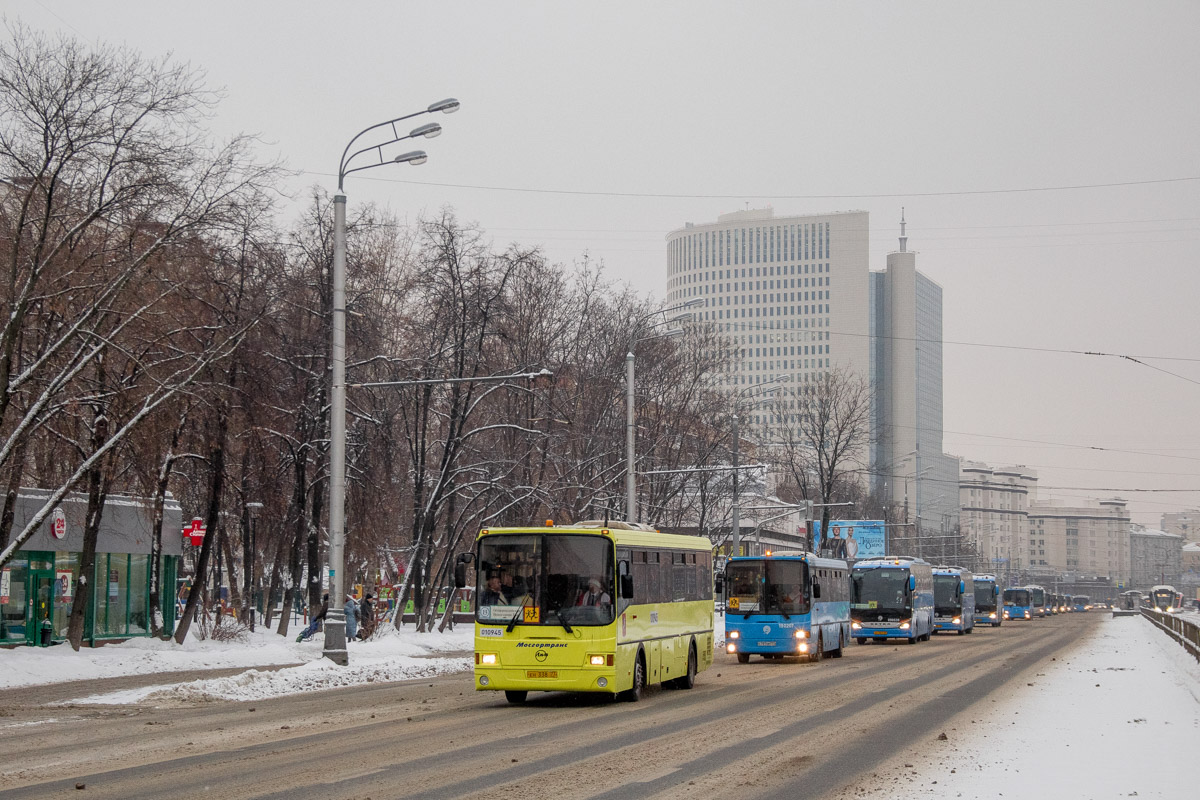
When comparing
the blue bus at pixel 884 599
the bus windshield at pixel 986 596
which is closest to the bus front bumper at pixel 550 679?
the blue bus at pixel 884 599

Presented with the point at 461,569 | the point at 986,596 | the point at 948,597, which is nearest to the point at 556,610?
the point at 461,569

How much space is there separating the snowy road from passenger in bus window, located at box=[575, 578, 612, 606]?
1590mm

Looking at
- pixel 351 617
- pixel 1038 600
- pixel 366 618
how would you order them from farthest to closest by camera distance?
pixel 1038 600, pixel 366 618, pixel 351 617

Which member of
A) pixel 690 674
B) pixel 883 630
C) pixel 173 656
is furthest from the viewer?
pixel 883 630

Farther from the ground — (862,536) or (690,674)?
(862,536)

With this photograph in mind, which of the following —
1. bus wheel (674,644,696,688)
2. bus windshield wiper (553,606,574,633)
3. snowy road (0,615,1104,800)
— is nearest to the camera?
snowy road (0,615,1104,800)

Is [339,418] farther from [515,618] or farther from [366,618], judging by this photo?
[366,618]

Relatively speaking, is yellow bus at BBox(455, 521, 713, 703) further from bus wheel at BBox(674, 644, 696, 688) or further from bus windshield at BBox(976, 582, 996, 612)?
bus windshield at BBox(976, 582, 996, 612)

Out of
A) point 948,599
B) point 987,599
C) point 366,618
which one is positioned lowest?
point 987,599

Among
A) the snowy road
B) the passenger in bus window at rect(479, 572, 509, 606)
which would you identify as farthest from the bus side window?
the passenger in bus window at rect(479, 572, 509, 606)

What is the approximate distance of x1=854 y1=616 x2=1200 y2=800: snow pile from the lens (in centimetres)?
1244

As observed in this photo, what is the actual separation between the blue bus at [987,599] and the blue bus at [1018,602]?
17.2m

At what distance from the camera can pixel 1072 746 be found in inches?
619

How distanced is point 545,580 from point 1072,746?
27.1 ft
